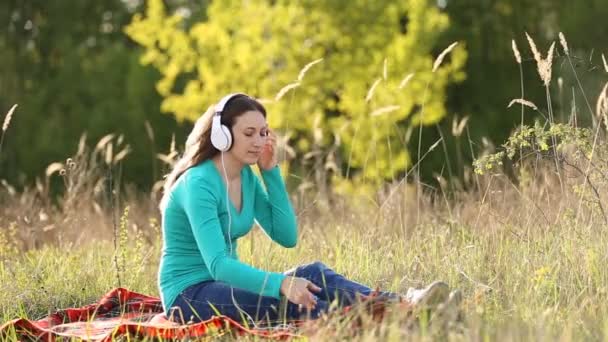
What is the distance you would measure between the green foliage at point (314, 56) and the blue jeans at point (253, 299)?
11.4 m

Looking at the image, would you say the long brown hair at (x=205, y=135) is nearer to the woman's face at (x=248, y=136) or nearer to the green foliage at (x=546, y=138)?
the woman's face at (x=248, y=136)

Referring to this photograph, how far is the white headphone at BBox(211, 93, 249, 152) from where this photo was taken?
205 inches

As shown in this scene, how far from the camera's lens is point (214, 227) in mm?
5027

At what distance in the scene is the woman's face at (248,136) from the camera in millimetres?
5258

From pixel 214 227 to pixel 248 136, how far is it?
1.66 feet

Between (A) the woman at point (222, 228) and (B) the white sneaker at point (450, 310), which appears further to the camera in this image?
(A) the woman at point (222, 228)

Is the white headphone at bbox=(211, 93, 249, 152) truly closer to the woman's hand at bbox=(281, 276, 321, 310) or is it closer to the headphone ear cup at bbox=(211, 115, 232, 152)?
the headphone ear cup at bbox=(211, 115, 232, 152)

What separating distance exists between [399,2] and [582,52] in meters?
6.46

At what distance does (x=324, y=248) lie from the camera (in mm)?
7051

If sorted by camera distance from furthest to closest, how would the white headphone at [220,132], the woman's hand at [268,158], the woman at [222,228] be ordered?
the woman's hand at [268,158] → the white headphone at [220,132] → the woman at [222,228]

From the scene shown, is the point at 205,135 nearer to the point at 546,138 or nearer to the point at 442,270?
the point at 442,270

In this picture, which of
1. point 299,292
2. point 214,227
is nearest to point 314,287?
point 299,292

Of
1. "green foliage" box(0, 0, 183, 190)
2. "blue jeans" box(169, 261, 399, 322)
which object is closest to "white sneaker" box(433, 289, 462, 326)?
"blue jeans" box(169, 261, 399, 322)

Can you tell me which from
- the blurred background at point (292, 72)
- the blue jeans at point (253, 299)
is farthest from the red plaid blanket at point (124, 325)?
the blurred background at point (292, 72)
